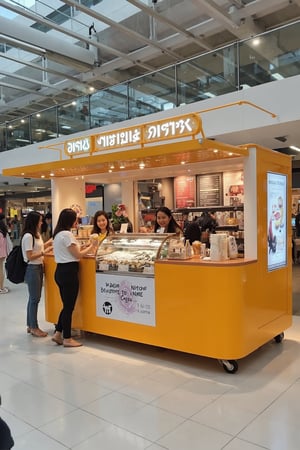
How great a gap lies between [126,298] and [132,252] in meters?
0.51

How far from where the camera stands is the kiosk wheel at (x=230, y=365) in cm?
341

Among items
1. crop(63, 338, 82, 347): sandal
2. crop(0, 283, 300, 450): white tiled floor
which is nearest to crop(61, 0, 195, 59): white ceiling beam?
crop(63, 338, 82, 347): sandal

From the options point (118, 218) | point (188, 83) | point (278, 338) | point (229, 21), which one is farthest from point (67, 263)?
point (229, 21)

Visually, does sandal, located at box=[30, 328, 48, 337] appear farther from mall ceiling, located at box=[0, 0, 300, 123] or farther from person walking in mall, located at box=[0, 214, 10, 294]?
mall ceiling, located at box=[0, 0, 300, 123]

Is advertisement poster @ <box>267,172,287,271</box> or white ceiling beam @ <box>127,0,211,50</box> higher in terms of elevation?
white ceiling beam @ <box>127,0,211,50</box>

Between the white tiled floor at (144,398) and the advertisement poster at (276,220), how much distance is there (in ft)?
3.14

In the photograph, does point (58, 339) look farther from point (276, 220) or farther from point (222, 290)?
point (276, 220)

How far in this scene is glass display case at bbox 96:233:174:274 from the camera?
3915 mm

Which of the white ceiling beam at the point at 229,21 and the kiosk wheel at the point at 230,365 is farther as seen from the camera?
the white ceiling beam at the point at 229,21

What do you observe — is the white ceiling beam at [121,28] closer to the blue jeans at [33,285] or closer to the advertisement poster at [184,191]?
the advertisement poster at [184,191]

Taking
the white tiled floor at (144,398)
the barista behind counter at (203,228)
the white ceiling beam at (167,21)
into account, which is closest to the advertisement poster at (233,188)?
the barista behind counter at (203,228)

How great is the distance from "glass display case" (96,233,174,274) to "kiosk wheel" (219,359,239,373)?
1093 mm

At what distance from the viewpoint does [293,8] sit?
7199 mm

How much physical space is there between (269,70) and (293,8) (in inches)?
98.5
